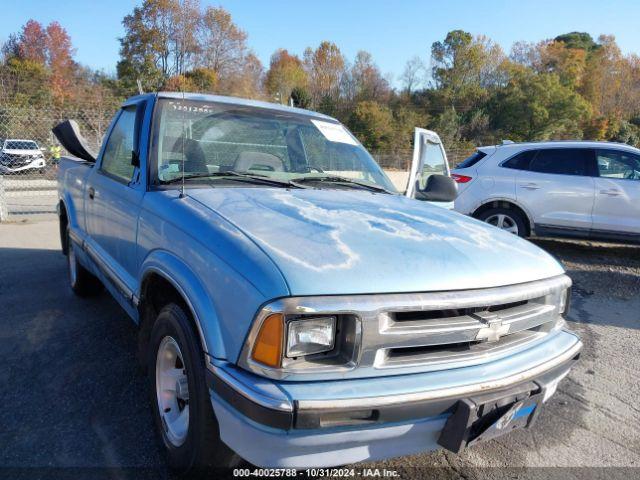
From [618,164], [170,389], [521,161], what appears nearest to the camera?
[170,389]

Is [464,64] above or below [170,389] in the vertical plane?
above

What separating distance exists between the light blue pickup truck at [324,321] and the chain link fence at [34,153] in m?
7.99

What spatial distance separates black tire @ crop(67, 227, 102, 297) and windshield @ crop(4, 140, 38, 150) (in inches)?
502

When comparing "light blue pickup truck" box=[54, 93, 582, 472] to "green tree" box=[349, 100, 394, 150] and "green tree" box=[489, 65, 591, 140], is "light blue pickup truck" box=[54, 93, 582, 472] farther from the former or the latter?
"green tree" box=[489, 65, 591, 140]

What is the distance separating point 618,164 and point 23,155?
16.5m

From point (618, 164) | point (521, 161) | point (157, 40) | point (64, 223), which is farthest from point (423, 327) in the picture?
point (157, 40)

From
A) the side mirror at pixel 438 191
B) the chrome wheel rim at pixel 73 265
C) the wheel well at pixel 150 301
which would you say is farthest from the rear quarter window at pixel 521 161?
the wheel well at pixel 150 301

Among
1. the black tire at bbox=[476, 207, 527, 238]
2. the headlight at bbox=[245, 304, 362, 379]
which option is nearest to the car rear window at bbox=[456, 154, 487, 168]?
the black tire at bbox=[476, 207, 527, 238]

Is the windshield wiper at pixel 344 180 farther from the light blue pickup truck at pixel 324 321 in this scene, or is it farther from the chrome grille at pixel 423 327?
the chrome grille at pixel 423 327

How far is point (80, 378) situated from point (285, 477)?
5.45 ft

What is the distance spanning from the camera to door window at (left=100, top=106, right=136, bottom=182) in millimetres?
3074

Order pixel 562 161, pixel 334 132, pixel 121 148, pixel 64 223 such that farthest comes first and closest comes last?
1. pixel 562 161
2. pixel 64 223
3. pixel 334 132
4. pixel 121 148

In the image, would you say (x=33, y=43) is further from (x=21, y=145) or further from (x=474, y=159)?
(x=474, y=159)

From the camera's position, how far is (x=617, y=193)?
7.04m
